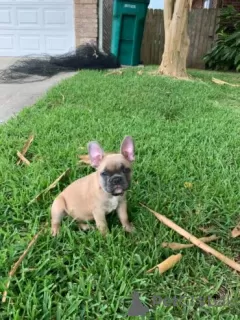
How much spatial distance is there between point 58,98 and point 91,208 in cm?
394

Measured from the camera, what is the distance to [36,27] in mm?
12633

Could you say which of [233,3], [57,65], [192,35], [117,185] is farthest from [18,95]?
[233,3]

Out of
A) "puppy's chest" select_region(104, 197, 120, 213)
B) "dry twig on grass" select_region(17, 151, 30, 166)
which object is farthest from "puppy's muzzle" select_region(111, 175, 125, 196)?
"dry twig on grass" select_region(17, 151, 30, 166)

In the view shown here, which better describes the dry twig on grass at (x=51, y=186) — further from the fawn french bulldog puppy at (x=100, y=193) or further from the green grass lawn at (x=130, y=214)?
the fawn french bulldog puppy at (x=100, y=193)

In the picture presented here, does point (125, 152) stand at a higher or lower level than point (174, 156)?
higher

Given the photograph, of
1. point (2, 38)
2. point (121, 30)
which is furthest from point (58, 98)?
point (2, 38)

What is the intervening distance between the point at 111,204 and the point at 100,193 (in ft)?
0.39

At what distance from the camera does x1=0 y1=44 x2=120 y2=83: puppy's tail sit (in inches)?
344

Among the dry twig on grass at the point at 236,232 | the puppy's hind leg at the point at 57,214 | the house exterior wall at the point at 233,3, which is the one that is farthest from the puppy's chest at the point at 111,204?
the house exterior wall at the point at 233,3

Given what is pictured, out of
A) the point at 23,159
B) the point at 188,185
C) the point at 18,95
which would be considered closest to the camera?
the point at 188,185

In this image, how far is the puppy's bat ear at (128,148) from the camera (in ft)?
8.58

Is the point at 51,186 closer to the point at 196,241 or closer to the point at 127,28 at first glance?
the point at 196,241

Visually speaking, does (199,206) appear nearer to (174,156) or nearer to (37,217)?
(174,156)

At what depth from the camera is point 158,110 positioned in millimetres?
5762
